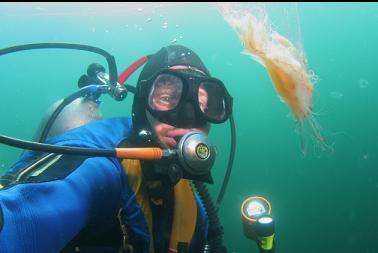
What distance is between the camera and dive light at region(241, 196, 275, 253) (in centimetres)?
291

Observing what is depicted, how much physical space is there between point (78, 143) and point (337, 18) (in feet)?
157

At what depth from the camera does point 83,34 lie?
133 ft

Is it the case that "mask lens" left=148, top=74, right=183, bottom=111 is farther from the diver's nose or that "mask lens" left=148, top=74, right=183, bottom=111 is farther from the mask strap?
the mask strap

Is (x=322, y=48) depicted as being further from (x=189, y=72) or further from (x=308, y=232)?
(x=189, y=72)

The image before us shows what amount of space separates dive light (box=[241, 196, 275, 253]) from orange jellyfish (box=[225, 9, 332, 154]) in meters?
1.80

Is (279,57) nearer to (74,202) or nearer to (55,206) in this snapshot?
(74,202)

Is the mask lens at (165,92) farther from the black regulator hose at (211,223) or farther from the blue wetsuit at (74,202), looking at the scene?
the black regulator hose at (211,223)

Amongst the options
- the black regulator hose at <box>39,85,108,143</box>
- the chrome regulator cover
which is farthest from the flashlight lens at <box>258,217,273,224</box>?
the black regulator hose at <box>39,85,108,143</box>

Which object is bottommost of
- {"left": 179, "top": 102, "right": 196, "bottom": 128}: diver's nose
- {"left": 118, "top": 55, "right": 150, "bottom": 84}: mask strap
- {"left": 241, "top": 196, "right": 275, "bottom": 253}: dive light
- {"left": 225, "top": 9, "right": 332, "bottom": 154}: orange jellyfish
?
{"left": 241, "top": 196, "right": 275, "bottom": 253}: dive light

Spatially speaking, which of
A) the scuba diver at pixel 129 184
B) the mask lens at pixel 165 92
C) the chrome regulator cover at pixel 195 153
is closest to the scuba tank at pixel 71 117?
the scuba diver at pixel 129 184

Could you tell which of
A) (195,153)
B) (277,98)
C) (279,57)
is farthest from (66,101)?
(277,98)

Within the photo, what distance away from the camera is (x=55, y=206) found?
62.0 inches

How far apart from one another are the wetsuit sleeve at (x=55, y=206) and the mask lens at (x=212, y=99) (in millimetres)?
1035

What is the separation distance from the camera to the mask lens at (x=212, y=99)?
282 centimetres
